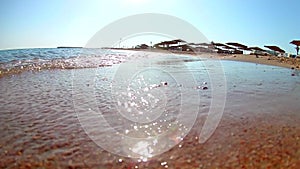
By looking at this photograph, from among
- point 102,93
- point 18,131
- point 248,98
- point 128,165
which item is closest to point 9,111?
point 18,131

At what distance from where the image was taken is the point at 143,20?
9.58m

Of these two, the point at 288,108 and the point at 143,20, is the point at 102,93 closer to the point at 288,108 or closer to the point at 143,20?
the point at 143,20

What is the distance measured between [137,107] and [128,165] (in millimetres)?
3076

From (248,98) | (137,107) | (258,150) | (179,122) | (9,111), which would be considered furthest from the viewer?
(248,98)

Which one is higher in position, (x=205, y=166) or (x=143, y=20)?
(x=143, y=20)

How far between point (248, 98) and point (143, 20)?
5077mm

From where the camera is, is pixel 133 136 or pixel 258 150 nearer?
pixel 258 150

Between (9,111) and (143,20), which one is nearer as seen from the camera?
(9,111)

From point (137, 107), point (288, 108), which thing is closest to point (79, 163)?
point (137, 107)

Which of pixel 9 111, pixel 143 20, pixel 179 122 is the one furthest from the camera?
pixel 143 20

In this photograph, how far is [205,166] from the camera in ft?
10.3

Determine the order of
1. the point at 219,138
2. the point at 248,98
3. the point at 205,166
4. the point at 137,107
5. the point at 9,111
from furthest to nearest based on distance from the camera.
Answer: the point at 248,98 < the point at 137,107 < the point at 9,111 < the point at 219,138 < the point at 205,166

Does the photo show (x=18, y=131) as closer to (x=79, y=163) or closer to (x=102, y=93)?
(x=79, y=163)

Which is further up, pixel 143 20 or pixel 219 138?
pixel 143 20
